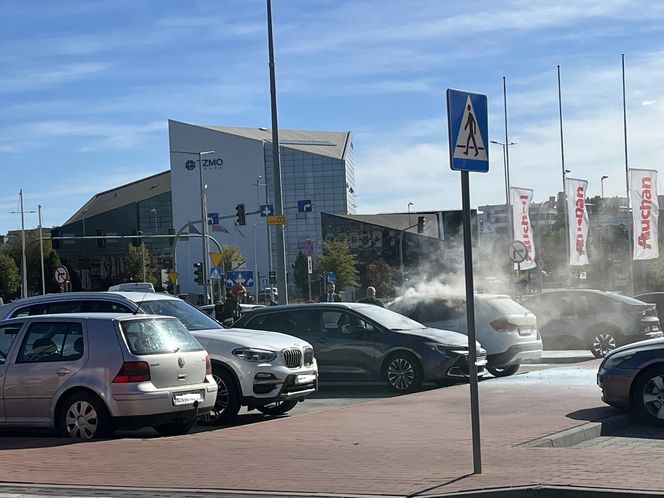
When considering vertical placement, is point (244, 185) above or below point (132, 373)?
above

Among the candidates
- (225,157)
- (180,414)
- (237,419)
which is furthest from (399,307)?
(225,157)

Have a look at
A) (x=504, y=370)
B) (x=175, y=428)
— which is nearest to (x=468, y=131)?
(x=175, y=428)

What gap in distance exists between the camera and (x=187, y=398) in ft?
39.5

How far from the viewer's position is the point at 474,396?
27.5 feet

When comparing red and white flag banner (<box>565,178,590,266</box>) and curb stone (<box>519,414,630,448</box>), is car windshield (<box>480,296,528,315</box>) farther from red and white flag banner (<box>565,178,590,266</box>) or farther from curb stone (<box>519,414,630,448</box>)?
red and white flag banner (<box>565,178,590,266</box>)

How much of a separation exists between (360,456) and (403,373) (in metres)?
7.54

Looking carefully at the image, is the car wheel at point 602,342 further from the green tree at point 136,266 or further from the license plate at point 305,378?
the green tree at point 136,266

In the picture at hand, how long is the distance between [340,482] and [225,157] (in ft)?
394

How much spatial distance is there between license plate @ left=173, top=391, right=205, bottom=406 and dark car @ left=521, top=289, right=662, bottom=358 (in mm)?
12576

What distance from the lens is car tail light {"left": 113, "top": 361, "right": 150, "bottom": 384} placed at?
11.6m

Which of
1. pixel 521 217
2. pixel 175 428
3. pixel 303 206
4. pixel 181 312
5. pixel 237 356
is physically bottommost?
pixel 175 428

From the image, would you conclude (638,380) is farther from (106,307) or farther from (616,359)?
(106,307)

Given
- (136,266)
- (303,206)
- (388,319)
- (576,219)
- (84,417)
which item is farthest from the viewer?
(136,266)

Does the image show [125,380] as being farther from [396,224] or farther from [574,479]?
[396,224]
